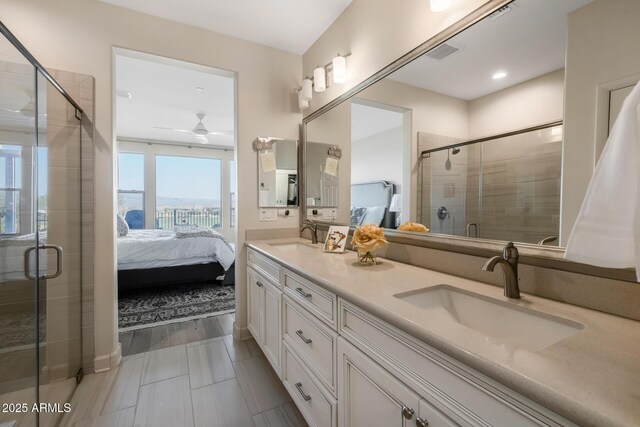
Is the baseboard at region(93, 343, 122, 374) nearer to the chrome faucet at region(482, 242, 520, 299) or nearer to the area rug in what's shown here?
the area rug

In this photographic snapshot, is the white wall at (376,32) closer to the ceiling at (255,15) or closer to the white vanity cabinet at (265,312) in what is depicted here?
the ceiling at (255,15)

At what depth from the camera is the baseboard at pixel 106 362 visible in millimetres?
1948

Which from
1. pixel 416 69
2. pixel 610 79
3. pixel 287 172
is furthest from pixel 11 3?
pixel 610 79

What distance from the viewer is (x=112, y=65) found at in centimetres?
198

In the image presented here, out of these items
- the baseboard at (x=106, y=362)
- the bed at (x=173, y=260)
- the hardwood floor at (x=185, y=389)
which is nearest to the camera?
the hardwood floor at (x=185, y=389)

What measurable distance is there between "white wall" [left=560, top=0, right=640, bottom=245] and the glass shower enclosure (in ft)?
7.02

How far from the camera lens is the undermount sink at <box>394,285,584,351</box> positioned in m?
0.80

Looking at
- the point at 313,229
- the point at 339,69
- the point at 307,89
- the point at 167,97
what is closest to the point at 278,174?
the point at 313,229

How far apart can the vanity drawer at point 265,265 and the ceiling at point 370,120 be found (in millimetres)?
1077

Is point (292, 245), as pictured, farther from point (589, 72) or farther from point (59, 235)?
point (589, 72)

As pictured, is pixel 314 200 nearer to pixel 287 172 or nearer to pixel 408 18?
pixel 287 172

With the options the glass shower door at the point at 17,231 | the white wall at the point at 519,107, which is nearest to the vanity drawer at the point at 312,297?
the white wall at the point at 519,107

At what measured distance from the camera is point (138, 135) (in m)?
5.60

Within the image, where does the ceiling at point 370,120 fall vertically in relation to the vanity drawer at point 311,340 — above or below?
above
